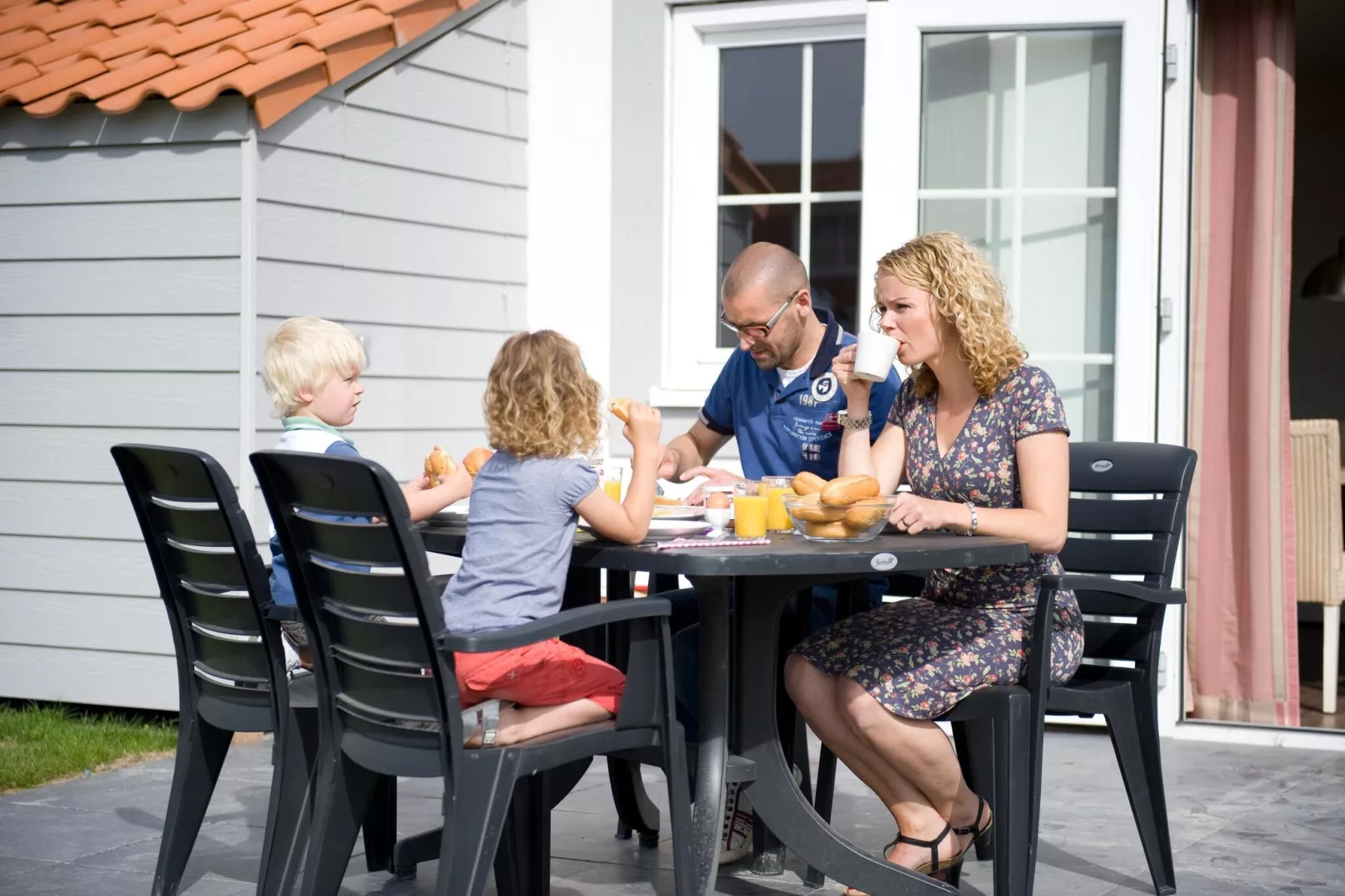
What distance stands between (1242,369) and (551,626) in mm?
3337

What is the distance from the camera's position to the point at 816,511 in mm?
2990

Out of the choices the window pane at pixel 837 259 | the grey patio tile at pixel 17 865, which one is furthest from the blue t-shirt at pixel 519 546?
the window pane at pixel 837 259

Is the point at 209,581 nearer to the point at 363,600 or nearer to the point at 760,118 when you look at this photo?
the point at 363,600

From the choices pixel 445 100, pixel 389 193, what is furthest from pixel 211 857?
pixel 445 100

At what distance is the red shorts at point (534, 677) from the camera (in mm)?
2787

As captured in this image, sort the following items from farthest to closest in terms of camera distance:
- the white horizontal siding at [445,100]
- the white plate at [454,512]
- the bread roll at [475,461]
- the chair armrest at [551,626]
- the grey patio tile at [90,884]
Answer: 1. the white horizontal siding at [445,100]
2. the white plate at [454,512]
3. the grey patio tile at [90,884]
4. the bread roll at [475,461]
5. the chair armrest at [551,626]

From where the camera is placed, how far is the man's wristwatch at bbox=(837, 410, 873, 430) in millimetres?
3650

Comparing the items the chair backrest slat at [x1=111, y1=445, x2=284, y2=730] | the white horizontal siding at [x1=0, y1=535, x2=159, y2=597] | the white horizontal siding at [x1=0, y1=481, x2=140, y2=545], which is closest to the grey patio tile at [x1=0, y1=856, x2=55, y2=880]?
the chair backrest slat at [x1=111, y1=445, x2=284, y2=730]

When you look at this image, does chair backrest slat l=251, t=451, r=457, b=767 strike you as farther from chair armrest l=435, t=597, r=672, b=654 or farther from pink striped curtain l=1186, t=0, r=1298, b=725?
pink striped curtain l=1186, t=0, r=1298, b=725

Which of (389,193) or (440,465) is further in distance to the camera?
A: (389,193)

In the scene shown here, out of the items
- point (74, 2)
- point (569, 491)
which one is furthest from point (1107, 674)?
point (74, 2)

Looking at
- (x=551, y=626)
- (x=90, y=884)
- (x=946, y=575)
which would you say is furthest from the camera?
(x=90, y=884)

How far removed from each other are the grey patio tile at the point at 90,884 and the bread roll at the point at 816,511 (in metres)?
1.54

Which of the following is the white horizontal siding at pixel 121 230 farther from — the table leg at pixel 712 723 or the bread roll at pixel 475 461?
the table leg at pixel 712 723
